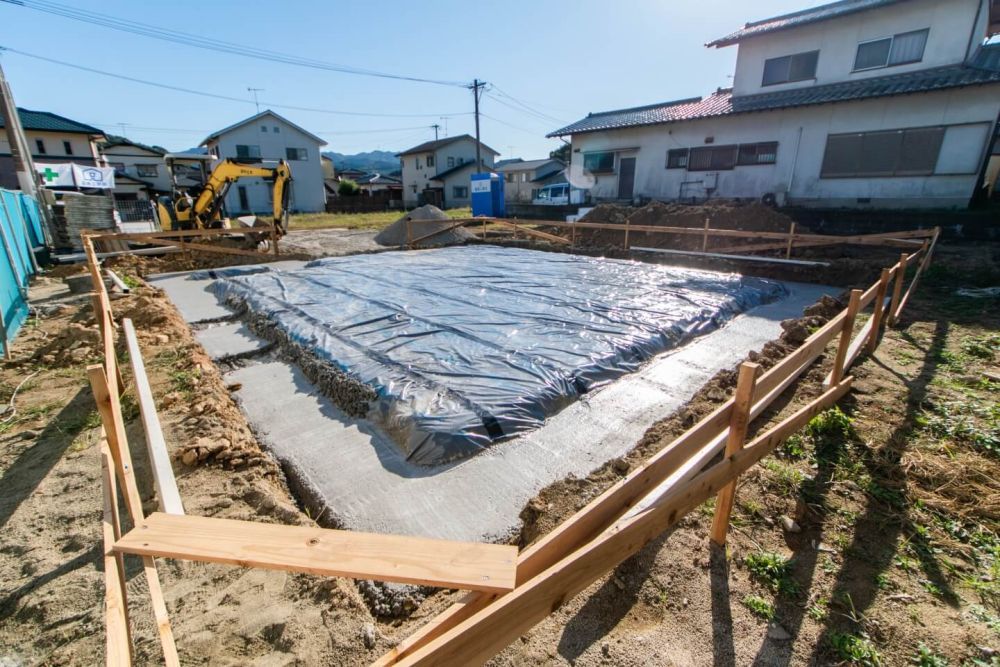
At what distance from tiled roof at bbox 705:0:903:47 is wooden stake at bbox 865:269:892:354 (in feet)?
44.7

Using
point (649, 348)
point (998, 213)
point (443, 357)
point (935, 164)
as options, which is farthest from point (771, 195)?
point (443, 357)

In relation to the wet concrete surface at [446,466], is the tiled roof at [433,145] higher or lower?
higher

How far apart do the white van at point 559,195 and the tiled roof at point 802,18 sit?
23.5ft

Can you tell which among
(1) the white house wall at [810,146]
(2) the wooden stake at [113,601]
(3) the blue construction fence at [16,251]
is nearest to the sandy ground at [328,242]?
(3) the blue construction fence at [16,251]

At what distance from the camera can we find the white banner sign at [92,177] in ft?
64.1

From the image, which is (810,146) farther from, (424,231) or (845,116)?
(424,231)

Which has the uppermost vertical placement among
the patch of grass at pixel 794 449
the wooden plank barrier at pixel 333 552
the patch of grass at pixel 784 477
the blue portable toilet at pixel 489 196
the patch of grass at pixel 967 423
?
the blue portable toilet at pixel 489 196

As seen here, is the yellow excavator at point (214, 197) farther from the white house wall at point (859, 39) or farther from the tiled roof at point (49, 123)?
the tiled roof at point (49, 123)

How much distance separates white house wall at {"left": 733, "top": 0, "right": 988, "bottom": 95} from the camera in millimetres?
11664

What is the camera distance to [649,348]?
4875mm

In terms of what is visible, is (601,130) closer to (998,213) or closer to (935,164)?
(935,164)

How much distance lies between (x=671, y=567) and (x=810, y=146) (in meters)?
15.7

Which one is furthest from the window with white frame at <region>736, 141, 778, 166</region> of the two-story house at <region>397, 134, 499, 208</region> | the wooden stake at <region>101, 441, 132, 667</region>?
the two-story house at <region>397, 134, 499, 208</region>

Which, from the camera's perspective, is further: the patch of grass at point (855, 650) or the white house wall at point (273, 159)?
the white house wall at point (273, 159)
